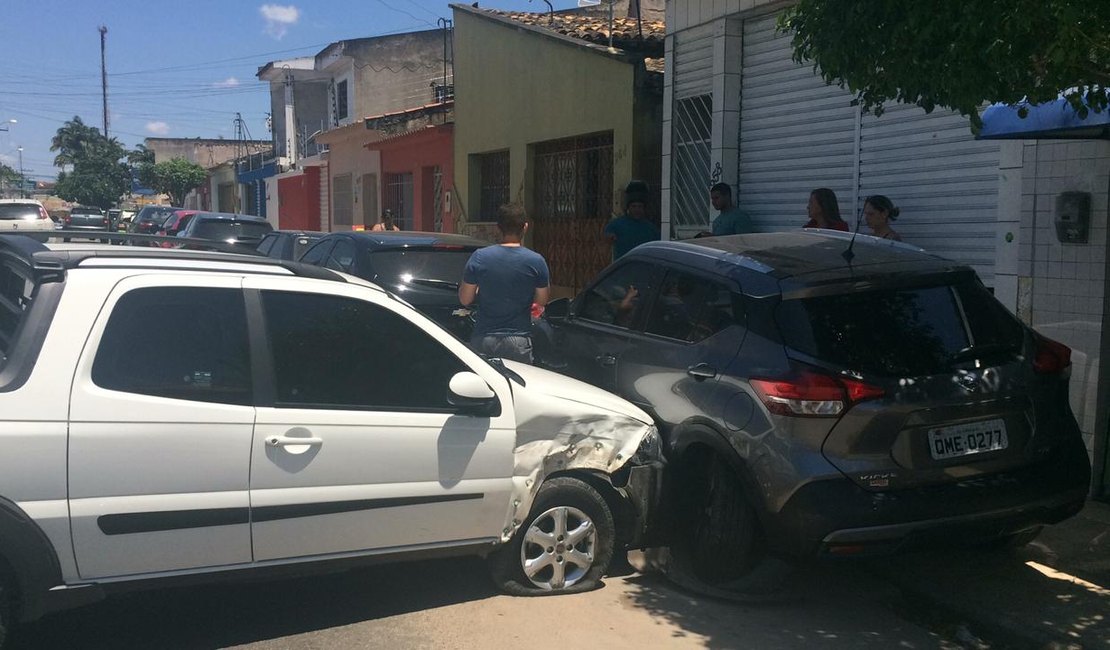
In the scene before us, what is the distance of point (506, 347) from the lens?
637cm

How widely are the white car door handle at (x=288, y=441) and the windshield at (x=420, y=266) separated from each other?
396 cm

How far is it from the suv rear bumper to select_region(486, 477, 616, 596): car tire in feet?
2.89

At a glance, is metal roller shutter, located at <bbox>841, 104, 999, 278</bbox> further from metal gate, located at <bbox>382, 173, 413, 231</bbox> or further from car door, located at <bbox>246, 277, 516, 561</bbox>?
metal gate, located at <bbox>382, 173, 413, 231</bbox>

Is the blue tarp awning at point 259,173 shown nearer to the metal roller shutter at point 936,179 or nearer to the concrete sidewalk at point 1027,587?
the metal roller shutter at point 936,179

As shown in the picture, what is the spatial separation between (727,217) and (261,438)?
19.8ft

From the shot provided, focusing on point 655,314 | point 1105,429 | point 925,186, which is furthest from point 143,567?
point 925,186

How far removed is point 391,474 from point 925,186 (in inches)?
228

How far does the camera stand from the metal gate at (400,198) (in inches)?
850

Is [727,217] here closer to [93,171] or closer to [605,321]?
[605,321]

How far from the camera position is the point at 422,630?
4.46 m

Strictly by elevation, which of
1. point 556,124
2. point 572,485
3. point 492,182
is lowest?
point 572,485

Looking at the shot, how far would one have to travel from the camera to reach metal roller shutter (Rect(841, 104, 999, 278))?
303 inches

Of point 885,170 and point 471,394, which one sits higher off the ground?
point 885,170

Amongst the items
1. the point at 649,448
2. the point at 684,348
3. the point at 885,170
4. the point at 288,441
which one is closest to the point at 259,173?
the point at 885,170
